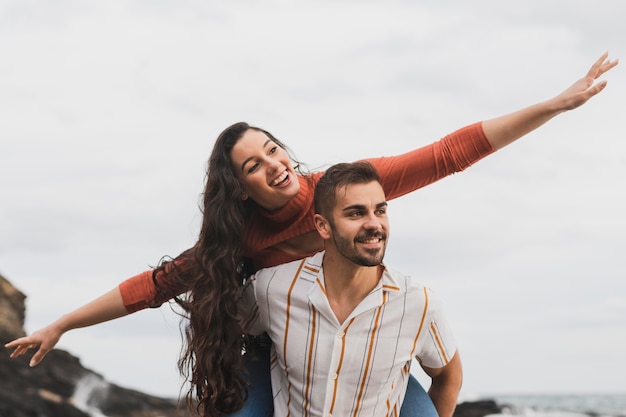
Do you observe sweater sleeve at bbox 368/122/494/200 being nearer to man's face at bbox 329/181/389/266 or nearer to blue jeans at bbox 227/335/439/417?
man's face at bbox 329/181/389/266

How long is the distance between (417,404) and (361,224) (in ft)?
3.80

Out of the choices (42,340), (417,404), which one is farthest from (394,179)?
(42,340)

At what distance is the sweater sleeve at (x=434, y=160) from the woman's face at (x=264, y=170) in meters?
0.47

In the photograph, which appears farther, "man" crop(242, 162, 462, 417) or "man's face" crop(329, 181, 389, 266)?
"man" crop(242, 162, 462, 417)

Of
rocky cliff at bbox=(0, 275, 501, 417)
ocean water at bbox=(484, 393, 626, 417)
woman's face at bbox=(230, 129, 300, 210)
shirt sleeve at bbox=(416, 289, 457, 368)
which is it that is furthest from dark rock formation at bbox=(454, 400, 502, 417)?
ocean water at bbox=(484, 393, 626, 417)

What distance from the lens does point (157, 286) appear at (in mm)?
4848

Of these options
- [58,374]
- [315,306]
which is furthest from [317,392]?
[58,374]

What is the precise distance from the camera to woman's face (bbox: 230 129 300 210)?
458cm

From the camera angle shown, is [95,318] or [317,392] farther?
[95,318]

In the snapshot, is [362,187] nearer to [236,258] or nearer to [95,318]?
[236,258]

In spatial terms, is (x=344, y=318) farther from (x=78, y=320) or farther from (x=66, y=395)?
(x=66, y=395)

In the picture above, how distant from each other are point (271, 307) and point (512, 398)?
144 ft

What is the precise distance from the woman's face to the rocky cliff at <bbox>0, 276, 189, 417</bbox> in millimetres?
6808

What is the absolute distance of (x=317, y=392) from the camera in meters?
4.37
